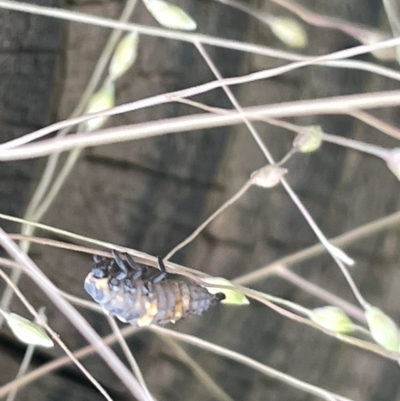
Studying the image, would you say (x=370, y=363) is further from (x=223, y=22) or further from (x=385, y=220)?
(x=223, y=22)

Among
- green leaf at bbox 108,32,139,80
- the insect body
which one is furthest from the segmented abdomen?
green leaf at bbox 108,32,139,80

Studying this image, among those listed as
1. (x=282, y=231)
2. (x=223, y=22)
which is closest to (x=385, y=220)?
(x=282, y=231)

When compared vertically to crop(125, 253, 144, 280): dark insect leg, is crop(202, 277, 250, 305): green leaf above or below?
above

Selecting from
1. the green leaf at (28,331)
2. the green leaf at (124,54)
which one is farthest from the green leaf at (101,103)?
the green leaf at (28,331)

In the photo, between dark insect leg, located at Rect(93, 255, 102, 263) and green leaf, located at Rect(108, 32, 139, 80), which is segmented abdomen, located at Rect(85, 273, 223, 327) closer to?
dark insect leg, located at Rect(93, 255, 102, 263)

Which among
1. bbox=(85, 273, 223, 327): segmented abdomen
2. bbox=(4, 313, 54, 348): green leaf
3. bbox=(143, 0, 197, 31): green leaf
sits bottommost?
bbox=(4, 313, 54, 348): green leaf

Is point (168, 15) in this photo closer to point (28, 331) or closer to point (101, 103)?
point (101, 103)

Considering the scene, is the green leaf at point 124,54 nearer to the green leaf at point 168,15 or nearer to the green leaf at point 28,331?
the green leaf at point 168,15

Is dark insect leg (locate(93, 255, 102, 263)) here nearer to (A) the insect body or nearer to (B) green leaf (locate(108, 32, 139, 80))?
(A) the insect body
